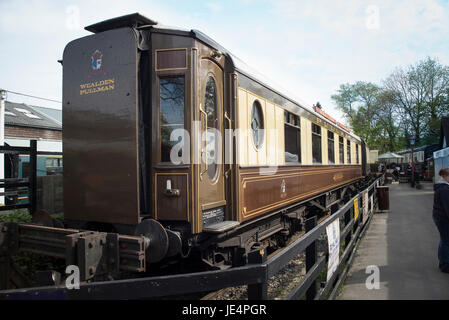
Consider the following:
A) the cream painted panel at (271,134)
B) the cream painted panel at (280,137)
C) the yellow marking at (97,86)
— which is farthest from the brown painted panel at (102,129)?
the cream painted panel at (280,137)

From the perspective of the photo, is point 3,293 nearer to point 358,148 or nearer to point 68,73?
point 68,73

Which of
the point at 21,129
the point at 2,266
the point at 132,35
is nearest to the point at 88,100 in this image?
the point at 132,35

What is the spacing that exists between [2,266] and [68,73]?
8.37 ft

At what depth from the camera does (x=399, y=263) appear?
5.70 m

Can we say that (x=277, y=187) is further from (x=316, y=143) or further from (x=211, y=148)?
(x=316, y=143)

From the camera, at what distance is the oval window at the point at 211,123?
14.4 feet

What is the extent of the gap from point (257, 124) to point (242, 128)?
0.67m

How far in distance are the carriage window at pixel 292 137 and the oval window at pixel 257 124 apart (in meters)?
1.17

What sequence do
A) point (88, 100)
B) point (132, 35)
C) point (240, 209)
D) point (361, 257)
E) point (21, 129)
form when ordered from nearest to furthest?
point (132, 35)
point (88, 100)
point (240, 209)
point (361, 257)
point (21, 129)

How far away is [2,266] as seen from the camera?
4.09 metres

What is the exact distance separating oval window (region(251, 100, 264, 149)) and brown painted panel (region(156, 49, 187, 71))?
1599 mm

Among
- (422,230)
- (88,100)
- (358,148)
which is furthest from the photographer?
(358,148)

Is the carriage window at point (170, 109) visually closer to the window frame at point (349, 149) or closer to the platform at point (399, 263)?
the platform at point (399, 263)

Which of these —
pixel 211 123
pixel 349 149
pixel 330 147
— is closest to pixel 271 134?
pixel 211 123
